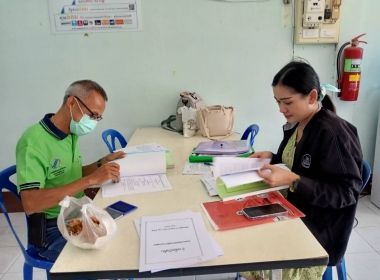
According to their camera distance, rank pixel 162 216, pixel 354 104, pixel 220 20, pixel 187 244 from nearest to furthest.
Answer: pixel 187 244 < pixel 162 216 < pixel 220 20 < pixel 354 104

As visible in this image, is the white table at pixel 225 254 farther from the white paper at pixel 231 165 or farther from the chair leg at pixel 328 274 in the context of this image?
the chair leg at pixel 328 274

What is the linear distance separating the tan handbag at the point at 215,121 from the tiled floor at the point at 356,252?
0.98 metres

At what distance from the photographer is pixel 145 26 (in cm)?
248

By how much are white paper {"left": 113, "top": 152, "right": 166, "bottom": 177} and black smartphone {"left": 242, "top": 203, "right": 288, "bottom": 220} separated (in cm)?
56

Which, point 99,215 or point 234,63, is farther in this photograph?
point 234,63

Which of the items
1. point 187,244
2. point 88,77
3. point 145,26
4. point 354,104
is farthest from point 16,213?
point 354,104

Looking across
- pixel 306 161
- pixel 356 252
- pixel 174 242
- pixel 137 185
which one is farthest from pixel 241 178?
pixel 356 252

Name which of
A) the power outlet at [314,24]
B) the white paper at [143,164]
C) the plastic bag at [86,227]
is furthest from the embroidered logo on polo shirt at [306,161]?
the power outlet at [314,24]

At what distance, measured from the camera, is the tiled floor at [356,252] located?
1877 mm

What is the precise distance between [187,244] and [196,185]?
49 cm

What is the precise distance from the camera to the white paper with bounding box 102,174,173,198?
1.28 meters

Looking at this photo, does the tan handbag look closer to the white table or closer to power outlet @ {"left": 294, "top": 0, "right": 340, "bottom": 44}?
power outlet @ {"left": 294, "top": 0, "right": 340, "bottom": 44}

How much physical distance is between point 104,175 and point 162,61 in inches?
59.4

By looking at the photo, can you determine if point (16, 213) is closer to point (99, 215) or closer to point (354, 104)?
point (99, 215)
